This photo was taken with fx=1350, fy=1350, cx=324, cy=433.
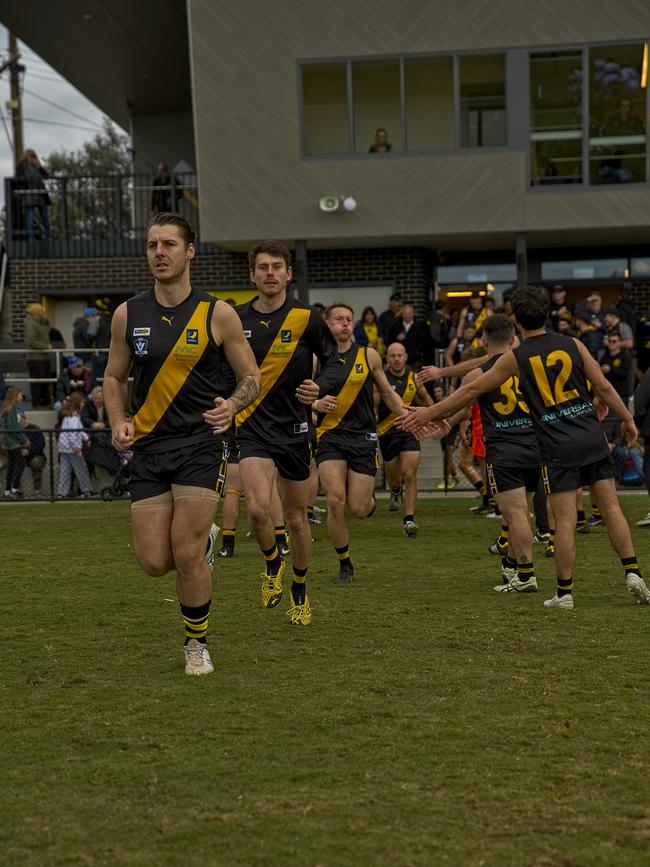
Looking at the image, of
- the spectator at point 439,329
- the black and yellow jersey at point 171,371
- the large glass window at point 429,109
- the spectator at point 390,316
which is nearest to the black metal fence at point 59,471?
the spectator at point 390,316

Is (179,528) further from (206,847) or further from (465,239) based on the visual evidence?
(465,239)

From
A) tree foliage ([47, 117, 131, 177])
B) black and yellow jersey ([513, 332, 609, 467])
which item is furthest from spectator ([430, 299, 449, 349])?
tree foliage ([47, 117, 131, 177])

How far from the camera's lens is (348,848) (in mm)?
4266

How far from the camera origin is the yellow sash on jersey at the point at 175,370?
22.8 ft

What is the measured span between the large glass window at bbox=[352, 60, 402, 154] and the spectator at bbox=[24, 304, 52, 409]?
717cm

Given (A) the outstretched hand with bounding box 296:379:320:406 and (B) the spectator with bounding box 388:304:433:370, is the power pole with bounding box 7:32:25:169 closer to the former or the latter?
(B) the spectator with bounding box 388:304:433:370

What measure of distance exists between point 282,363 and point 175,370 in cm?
201

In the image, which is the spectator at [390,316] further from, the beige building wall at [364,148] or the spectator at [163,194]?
the spectator at [163,194]

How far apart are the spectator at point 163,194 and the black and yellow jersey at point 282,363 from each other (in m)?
21.1

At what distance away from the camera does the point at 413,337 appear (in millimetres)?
23375

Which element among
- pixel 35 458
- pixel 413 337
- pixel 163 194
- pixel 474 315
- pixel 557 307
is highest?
Answer: pixel 163 194

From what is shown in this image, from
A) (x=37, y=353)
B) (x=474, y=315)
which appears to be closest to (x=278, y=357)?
(x=474, y=315)

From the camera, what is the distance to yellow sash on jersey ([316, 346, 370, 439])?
1157cm

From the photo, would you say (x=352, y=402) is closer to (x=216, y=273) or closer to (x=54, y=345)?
(x=54, y=345)
